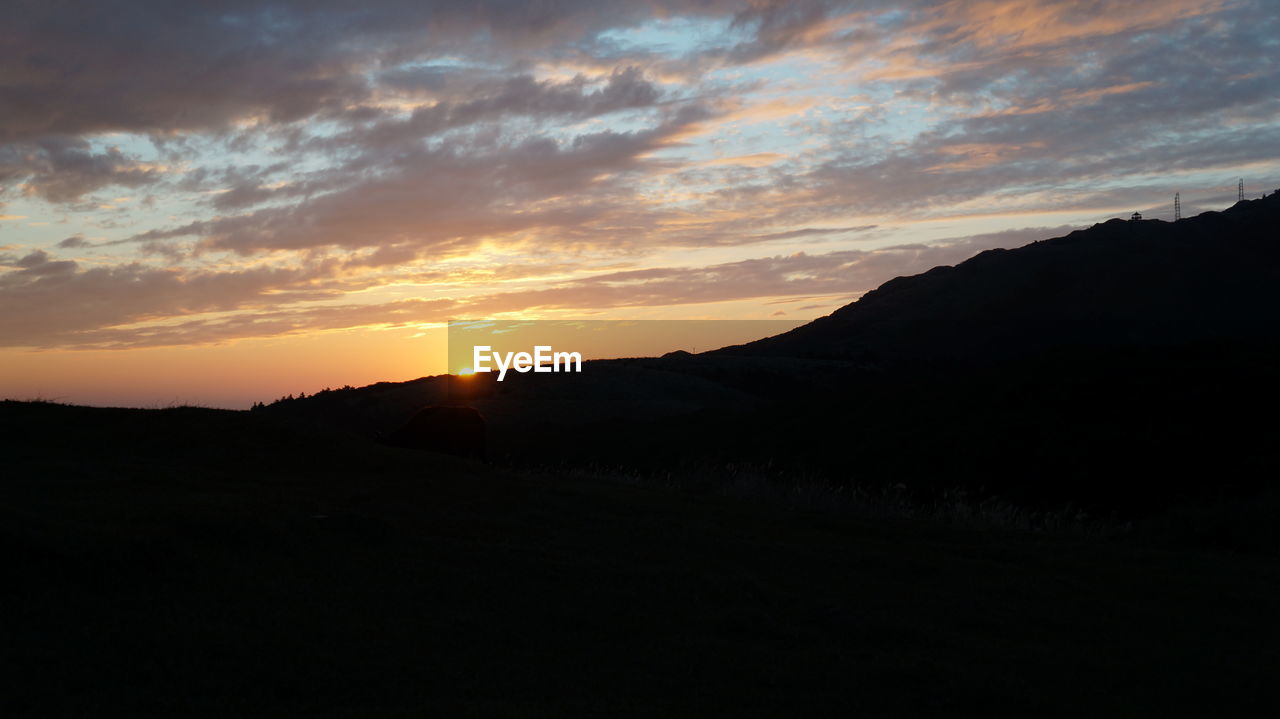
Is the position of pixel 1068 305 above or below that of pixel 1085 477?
above

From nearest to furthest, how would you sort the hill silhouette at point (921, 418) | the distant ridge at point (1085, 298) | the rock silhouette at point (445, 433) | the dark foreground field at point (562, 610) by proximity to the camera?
the dark foreground field at point (562, 610)
the rock silhouette at point (445, 433)
the hill silhouette at point (921, 418)
the distant ridge at point (1085, 298)

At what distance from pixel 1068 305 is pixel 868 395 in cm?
7000

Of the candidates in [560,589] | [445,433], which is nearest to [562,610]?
[560,589]

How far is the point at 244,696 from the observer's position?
5883 mm

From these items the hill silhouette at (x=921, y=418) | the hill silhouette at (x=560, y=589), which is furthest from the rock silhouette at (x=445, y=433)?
the hill silhouette at (x=921, y=418)

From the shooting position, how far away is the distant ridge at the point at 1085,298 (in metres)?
92.9

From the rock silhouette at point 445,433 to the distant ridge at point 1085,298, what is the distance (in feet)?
195

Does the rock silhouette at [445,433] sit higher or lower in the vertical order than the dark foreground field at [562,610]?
higher

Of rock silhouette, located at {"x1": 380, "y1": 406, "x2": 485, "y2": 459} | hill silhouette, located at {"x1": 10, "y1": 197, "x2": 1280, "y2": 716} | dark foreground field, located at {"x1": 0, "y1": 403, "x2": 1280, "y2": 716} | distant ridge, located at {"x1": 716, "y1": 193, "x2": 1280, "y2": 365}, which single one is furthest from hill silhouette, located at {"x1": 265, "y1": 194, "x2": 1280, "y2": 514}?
distant ridge, located at {"x1": 716, "y1": 193, "x2": 1280, "y2": 365}

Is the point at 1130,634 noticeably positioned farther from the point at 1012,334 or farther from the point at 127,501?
the point at 1012,334

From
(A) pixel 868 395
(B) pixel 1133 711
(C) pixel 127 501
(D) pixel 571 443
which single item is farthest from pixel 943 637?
(A) pixel 868 395

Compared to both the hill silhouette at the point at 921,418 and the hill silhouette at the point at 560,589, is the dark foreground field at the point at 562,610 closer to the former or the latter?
the hill silhouette at the point at 560,589

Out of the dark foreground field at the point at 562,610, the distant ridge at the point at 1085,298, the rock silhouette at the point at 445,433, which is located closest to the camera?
the dark foreground field at the point at 562,610

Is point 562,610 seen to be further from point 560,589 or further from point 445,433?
point 445,433
